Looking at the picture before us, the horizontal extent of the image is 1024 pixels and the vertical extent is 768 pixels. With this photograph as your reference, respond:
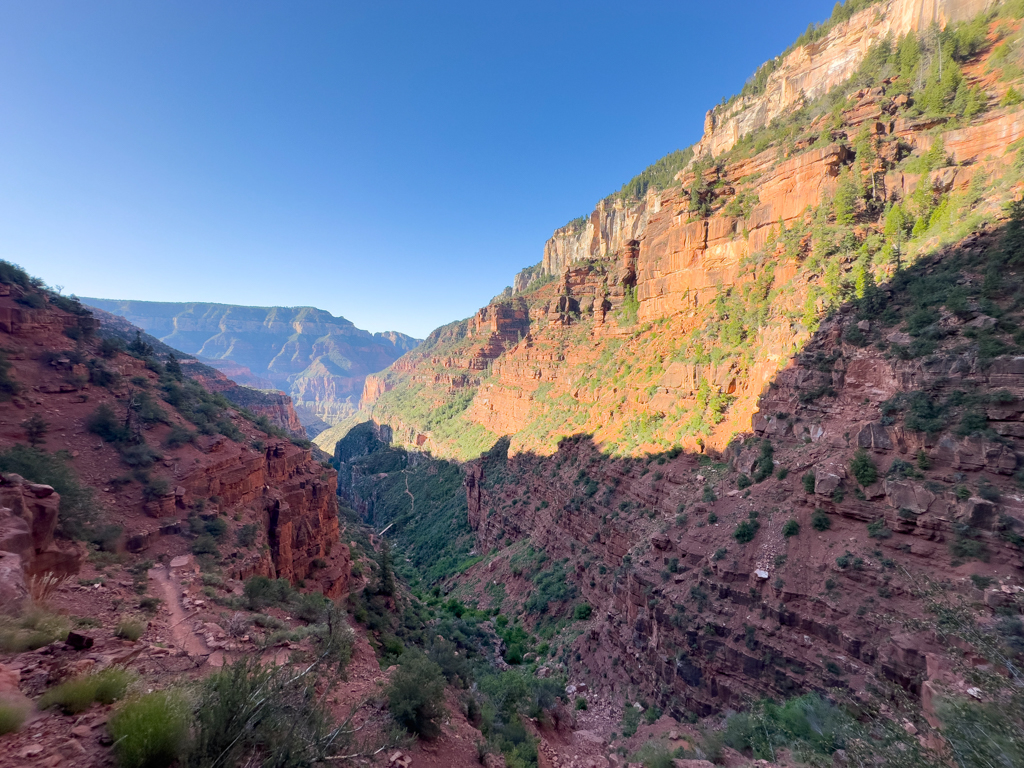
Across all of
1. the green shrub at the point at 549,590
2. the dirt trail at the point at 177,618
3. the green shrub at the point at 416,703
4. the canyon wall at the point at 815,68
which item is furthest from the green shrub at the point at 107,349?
the canyon wall at the point at 815,68

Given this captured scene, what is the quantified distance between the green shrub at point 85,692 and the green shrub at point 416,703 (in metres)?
4.96

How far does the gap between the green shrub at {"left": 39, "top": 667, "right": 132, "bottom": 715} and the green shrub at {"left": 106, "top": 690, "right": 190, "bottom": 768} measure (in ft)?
2.37

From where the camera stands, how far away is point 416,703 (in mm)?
8242

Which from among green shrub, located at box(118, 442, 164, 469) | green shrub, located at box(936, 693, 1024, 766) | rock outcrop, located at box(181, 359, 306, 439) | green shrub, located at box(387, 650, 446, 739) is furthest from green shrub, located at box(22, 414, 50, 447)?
rock outcrop, located at box(181, 359, 306, 439)

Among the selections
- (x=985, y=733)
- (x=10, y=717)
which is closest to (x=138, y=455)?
(x=10, y=717)

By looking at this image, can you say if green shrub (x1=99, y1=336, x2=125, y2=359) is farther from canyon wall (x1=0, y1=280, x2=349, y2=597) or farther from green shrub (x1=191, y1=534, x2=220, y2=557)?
green shrub (x1=191, y1=534, x2=220, y2=557)

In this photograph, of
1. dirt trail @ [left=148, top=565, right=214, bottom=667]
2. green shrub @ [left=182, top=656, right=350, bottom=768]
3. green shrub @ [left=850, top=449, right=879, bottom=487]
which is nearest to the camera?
green shrub @ [left=182, top=656, right=350, bottom=768]

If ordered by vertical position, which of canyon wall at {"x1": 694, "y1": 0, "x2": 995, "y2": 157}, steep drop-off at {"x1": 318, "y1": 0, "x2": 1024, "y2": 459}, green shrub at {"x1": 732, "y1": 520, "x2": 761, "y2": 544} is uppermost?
canyon wall at {"x1": 694, "y1": 0, "x2": 995, "y2": 157}

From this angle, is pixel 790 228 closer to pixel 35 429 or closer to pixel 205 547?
pixel 205 547

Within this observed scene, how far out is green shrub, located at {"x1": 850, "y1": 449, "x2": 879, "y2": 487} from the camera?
550 inches

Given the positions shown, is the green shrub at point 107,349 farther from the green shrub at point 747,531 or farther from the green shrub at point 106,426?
the green shrub at point 747,531

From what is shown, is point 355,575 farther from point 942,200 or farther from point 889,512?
point 942,200

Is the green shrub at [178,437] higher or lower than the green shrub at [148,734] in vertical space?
higher

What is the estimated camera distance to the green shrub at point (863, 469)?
14.0 m
